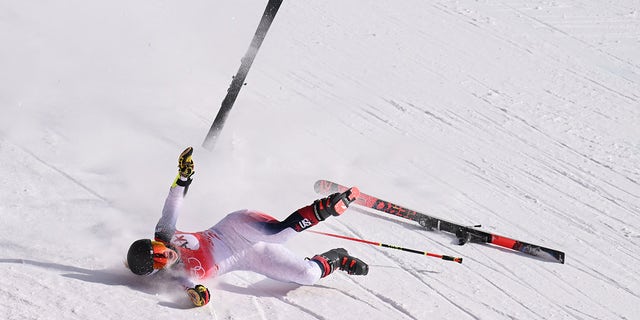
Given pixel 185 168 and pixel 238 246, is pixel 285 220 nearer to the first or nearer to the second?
pixel 238 246

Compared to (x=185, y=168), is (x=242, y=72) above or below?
above

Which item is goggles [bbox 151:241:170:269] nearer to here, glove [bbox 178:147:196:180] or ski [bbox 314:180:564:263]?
glove [bbox 178:147:196:180]

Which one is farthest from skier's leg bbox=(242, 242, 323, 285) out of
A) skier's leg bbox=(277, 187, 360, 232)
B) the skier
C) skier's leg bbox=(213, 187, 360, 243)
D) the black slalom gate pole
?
the black slalom gate pole

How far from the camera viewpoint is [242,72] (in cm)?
797

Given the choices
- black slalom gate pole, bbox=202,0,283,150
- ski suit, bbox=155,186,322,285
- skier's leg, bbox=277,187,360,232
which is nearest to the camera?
skier's leg, bbox=277,187,360,232

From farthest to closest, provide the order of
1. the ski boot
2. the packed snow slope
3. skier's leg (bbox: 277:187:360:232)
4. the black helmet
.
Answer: the ski boot → the packed snow slope → skier's leg (bbox: 277:187:360:232) → the black helmet

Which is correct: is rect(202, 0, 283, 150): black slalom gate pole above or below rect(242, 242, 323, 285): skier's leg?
above

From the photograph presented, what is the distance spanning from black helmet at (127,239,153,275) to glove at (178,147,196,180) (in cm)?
68

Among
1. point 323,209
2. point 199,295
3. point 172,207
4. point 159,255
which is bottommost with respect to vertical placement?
point 199,295

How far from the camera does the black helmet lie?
5500 mm

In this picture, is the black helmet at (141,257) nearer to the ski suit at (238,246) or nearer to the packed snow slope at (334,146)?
the packed snow slope at (334,146)

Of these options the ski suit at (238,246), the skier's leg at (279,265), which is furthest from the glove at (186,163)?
the skier's leg at (279,265)

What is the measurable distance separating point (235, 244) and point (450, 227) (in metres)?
2.68

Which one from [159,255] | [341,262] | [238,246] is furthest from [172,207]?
[341,262]
